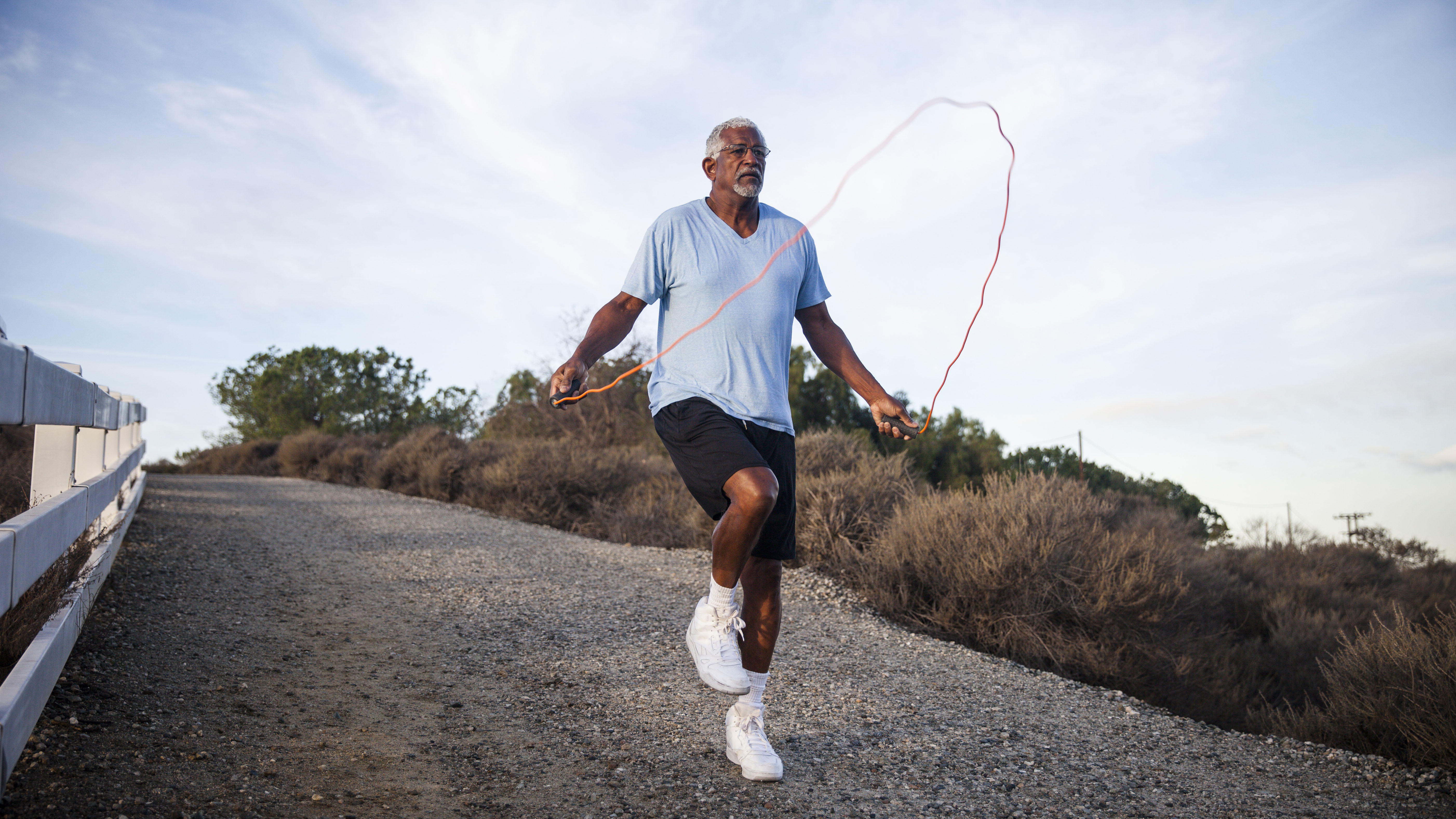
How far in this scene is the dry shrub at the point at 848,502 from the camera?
290 inches

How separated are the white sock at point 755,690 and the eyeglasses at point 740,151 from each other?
1.80 m

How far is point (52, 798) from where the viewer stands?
220cm

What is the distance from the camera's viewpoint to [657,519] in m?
9.94

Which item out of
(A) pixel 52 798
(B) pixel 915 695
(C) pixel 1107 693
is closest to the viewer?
(A) pixel 52 798

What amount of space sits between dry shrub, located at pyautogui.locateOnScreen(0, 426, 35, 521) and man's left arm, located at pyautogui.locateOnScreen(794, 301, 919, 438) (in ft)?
11.1

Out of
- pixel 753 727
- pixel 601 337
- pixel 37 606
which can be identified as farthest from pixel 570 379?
pixel 37 606

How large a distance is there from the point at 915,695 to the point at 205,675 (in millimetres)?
3144

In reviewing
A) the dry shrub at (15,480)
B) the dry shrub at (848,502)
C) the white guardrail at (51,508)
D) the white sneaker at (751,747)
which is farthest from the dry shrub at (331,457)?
the white sneaker at (751,747)

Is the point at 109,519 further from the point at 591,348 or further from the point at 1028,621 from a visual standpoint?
the point at 1028,621

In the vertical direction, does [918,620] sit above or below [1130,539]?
below

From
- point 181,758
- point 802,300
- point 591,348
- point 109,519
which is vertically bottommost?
point 181,758

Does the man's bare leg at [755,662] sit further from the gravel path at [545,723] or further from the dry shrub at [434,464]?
the dry shrub at [434,464]

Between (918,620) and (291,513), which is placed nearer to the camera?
(918,620)

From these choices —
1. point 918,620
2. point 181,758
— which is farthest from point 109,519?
point 918,620
